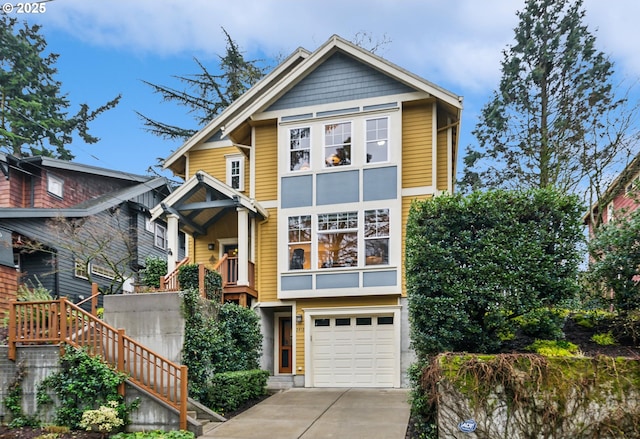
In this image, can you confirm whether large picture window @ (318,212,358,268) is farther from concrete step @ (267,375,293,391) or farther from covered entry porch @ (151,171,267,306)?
concrete step @ (267,375,293,391)

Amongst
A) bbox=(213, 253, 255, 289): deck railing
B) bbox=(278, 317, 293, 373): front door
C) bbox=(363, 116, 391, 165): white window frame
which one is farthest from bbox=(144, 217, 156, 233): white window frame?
bbox=(363, 116, 391, 165): white window frame

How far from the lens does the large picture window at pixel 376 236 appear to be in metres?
13.4

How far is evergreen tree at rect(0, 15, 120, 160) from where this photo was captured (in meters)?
28.9

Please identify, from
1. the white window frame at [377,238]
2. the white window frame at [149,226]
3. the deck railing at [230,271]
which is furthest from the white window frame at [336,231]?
the white window frame at [149,226]

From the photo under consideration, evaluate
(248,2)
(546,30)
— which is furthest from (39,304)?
(546,30)

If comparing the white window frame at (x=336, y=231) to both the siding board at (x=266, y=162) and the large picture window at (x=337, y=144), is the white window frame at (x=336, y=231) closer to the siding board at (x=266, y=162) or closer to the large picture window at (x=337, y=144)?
the large picture window at (x=337, y=144)

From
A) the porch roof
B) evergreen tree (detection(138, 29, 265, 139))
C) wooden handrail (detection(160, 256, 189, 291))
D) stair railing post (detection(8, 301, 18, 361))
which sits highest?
evergreen tree (detection(138, 29, 265, 139))

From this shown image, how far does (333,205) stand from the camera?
13883 mm

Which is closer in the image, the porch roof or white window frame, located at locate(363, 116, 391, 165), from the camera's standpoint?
white window frame, located at locate(363, 116, 391, 165)

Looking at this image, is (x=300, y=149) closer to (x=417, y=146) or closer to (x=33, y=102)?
(x=417, y=146)

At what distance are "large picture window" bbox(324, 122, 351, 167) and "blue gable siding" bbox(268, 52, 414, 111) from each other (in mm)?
838

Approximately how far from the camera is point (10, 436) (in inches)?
344

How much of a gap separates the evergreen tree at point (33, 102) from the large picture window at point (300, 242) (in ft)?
68.5

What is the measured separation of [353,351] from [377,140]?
5756 mm
